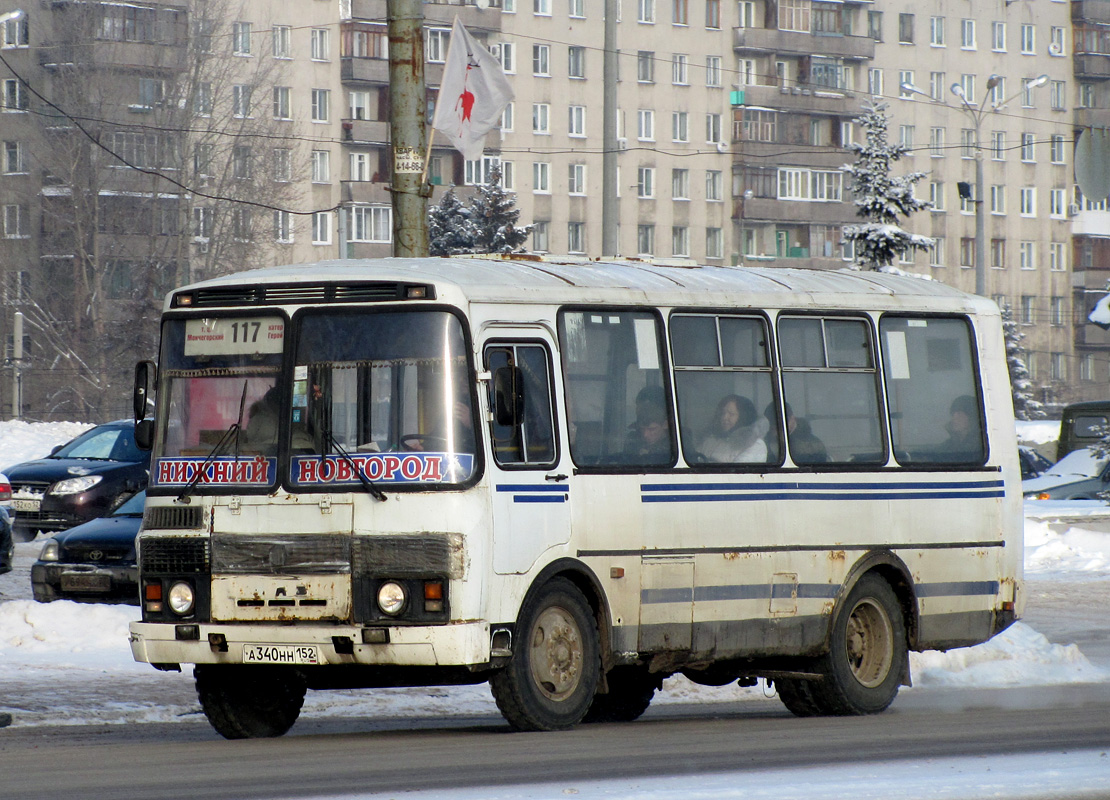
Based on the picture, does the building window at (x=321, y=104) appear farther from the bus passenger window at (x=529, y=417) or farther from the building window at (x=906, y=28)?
the bus passenger window at (x=529, y=417)

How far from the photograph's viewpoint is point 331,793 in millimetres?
8539

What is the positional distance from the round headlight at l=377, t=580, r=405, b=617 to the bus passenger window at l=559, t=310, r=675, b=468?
4.68 feet

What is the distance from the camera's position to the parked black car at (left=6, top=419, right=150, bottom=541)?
89.4ft

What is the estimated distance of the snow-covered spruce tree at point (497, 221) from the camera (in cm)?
7481

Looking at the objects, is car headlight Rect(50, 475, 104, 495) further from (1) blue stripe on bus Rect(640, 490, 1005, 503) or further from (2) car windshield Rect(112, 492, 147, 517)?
(1) blue stripe on bus Rect(640, 490, 1005, 503)

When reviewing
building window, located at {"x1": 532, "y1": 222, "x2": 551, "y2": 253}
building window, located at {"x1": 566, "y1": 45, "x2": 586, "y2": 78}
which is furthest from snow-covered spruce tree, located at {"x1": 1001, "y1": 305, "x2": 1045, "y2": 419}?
building window, located at {"x1": 566, "y1": 45, "x2": 586, "y2": 78}

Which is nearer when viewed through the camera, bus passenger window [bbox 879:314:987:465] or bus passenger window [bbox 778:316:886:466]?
bus passenger window [bbox 778:316:886:466]

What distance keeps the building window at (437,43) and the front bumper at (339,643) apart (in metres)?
71.7

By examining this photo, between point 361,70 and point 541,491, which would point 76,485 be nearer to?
point 541,491

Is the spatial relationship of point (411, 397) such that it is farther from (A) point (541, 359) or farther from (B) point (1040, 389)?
(B) point (1040, 389)

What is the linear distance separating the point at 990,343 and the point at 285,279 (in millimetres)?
5450

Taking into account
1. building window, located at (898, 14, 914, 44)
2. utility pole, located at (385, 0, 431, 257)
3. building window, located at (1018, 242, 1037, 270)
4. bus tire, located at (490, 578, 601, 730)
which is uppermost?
building window, located at (898, 14, 914, 44)

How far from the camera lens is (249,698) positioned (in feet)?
38.2

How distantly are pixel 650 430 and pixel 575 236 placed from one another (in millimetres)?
76362
